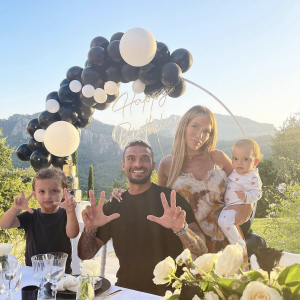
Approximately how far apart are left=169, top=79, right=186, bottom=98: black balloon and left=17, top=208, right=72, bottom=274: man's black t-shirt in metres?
2.01

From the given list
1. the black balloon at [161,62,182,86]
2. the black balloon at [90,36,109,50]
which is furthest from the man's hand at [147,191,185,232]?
the black balloon at [90,36,109,50]

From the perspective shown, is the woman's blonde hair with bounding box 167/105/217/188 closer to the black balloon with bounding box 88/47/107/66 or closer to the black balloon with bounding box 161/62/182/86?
the black balloon with bounding box 161/62/182/86

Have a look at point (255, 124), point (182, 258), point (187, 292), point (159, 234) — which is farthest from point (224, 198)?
point (255, 124)

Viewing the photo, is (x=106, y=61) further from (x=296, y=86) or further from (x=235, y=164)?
(x=296, y=86)

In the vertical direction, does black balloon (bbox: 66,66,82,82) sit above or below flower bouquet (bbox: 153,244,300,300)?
above

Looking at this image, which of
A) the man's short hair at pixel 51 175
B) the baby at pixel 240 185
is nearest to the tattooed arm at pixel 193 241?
the baby at pixel 240 185

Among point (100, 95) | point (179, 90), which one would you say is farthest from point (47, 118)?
point (179, 90)

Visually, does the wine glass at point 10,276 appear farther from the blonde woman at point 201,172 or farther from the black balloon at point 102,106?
the black balloon at point 102,106

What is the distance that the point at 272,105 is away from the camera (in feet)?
52.6

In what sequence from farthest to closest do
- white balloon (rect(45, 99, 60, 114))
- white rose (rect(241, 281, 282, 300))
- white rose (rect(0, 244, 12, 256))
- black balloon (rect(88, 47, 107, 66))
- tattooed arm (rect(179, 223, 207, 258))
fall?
1. white balloon (rect(45, 99, 60, 114))
2. black balloon (rect(88, 47, 107, 66))
3. tattooed arm (rect(179, 223, 207, 258))
4. white rose (rect(0, 244, 12, 256))
5. white rose (rect(241, 281, 282, 300))

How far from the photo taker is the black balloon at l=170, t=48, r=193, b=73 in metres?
3.14

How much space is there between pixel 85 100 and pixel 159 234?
229cm

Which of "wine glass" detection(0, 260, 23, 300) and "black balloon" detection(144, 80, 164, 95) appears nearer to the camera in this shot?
"wine glass" detection(0, 260, 23, 300)

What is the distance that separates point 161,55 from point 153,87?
391 millimetres
